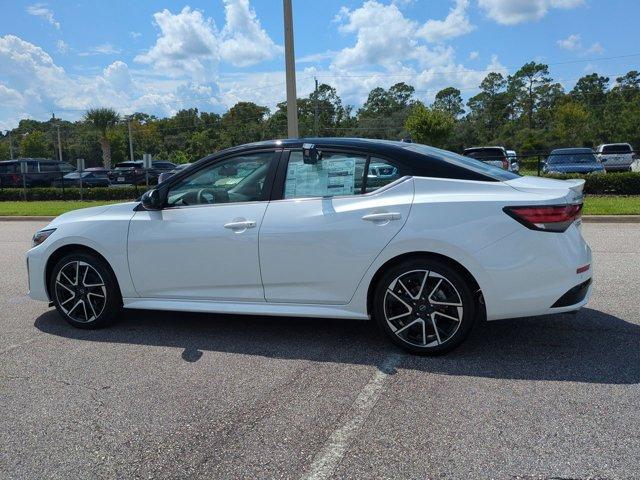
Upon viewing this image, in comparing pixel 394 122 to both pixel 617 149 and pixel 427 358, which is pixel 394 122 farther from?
pixel 427 358

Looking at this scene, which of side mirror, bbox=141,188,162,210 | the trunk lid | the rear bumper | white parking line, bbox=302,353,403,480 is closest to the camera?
white parking line, bbox=302,353,403,480

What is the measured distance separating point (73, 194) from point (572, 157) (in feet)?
63.9

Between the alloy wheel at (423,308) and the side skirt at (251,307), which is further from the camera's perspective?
the side skirt at (251,307)

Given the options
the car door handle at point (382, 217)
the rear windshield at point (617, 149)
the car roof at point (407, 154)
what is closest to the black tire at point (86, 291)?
the car roof at point (407, 154)

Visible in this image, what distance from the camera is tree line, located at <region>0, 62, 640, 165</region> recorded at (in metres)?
62.2

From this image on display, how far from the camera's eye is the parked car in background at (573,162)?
20219 millimetres

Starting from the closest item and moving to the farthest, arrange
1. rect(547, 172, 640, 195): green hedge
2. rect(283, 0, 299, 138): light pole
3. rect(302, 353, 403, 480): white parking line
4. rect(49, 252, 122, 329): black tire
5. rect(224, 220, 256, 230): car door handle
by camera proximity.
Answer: rect(302, 353, 403, 480): white parking line < rect(224, 220, 256, 230): car door handle < rect(49, 252, 122, 329): black tire < rect(283, 0, 299, 138): light pole < rect(547, 172, 640, 195): green hedge

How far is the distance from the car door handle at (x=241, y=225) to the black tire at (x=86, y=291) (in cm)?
129

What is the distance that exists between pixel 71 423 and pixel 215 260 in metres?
1.66

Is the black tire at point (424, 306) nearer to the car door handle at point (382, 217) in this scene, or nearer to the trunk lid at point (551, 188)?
the car door handle at point (382, 217)

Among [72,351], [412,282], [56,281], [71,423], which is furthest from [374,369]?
[56,281]

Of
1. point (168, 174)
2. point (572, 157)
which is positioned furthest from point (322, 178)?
point (572, 157)

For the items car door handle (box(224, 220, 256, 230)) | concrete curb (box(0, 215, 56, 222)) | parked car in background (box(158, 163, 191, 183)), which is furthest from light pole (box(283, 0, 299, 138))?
car door handle (box(224, 220, 256, 230))

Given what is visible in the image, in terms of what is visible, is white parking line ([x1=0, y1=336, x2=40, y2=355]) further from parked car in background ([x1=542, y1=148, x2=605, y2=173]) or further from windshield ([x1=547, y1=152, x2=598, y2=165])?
windshield ([x1=547, y1=152, x2=598, y2=165])
